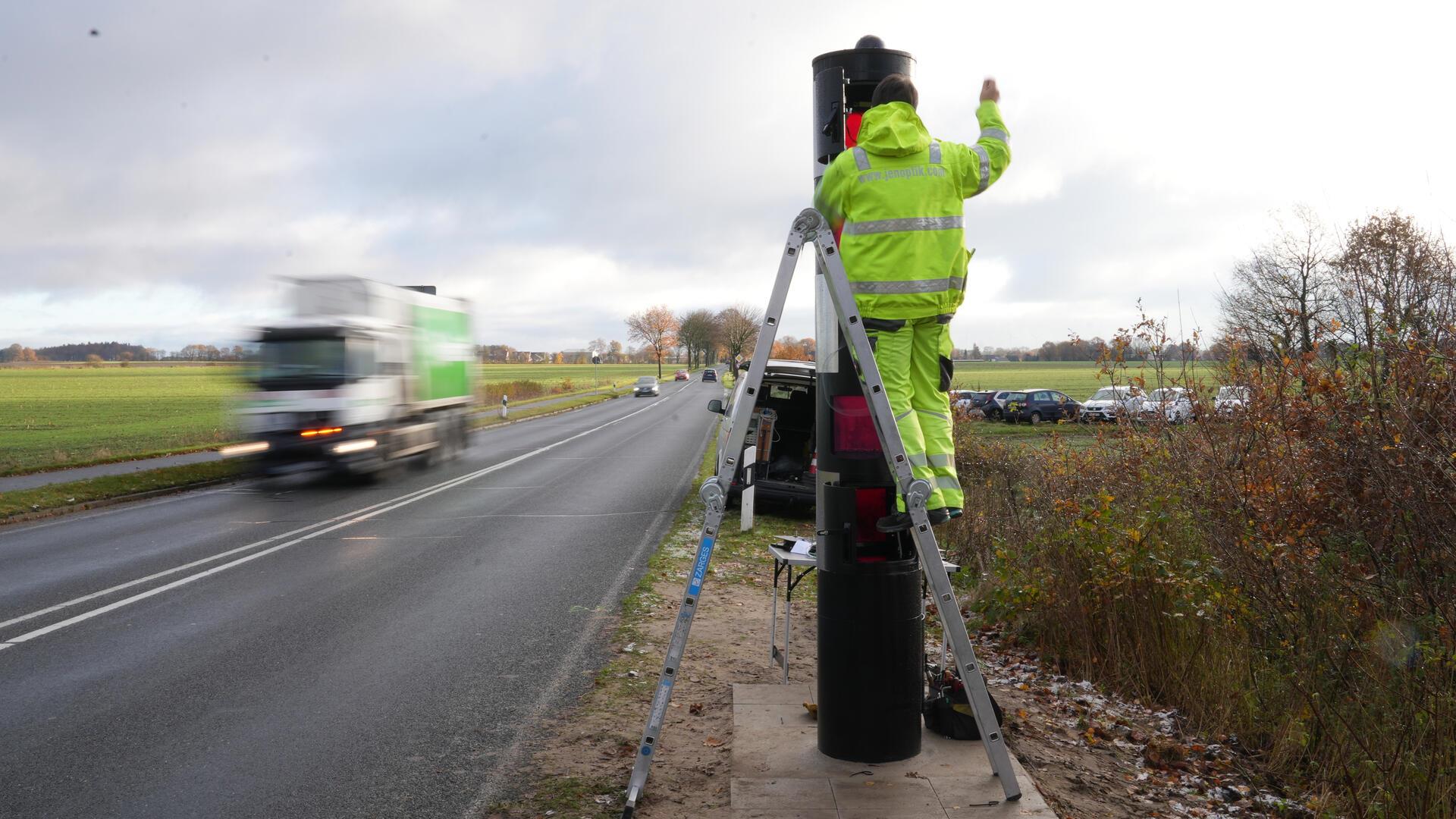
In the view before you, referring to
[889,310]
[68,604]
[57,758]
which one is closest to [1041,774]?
[889,310]

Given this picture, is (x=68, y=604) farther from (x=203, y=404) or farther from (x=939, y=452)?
(x=203, y=404)

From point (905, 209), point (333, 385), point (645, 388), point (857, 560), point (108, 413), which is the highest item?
point (905, 209)

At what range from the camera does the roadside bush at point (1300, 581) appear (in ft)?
13.6

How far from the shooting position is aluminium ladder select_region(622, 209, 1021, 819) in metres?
3.18

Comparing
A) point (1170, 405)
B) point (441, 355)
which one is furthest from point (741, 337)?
point (1170, 405)

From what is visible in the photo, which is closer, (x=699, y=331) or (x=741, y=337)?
(x=741, y=337)

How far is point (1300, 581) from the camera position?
Result: 5152 millimetres

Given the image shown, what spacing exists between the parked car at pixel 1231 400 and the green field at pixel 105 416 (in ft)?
47.5

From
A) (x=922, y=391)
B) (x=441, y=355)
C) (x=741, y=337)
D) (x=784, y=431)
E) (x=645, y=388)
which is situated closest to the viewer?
(x=922, y=391)

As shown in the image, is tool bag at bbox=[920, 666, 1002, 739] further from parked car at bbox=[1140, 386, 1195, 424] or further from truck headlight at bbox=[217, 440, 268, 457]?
truck headlight at bbox=[217, 440, 268, 457]

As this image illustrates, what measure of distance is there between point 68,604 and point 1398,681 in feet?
28.9

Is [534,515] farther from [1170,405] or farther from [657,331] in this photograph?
[657,331]

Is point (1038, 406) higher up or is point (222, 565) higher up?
point (1038, 406)

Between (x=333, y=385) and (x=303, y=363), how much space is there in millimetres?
588
